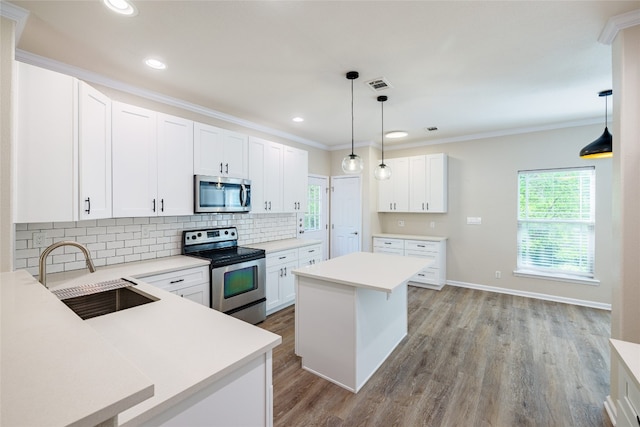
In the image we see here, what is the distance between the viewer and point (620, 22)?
1820mm

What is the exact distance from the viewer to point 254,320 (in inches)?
132

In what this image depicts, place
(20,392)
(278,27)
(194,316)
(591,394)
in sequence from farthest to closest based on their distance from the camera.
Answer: (591,394)
(278,27)
(194,316)
(20,392)

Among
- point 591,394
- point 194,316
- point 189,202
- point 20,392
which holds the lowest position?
point 591,394

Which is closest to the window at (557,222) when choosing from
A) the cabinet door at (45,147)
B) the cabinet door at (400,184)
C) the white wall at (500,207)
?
the white wall at (500,207)

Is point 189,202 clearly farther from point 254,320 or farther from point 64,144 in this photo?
point 254,320

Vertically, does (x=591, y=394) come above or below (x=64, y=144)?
below

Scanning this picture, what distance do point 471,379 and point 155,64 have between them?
384 cm

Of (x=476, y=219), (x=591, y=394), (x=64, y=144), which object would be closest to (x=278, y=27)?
(x=64, y=144)

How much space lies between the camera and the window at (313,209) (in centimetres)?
539

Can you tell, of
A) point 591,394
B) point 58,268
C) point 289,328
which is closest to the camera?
point 591,394

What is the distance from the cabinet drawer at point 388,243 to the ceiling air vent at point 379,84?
2990 mm

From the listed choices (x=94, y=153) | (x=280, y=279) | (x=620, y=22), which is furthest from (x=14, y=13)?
(x=620, y=22)

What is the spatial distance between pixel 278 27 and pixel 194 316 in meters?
1.92

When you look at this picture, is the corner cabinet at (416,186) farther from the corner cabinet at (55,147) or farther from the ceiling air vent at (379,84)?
the corner cabinet at (55,147)
